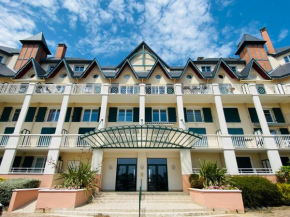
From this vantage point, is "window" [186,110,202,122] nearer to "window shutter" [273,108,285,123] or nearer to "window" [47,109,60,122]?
"window shutter" [273,108,285,123]

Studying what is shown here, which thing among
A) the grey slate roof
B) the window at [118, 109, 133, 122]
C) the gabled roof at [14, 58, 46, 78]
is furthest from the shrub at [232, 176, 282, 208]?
the grey slate roof

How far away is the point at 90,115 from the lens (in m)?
17.0

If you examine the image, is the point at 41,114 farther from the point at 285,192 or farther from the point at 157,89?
the point at 285,192

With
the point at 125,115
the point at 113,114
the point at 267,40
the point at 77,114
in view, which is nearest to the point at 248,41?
the point at 267,40

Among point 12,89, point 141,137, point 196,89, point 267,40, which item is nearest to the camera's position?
point 141,137

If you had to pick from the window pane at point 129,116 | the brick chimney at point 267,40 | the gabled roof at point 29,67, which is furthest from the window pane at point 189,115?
the gabled roof at point 29,67

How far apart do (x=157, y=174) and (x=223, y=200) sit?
22.3 feet

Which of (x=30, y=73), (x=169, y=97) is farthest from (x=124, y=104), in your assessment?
(x=30, y=73)

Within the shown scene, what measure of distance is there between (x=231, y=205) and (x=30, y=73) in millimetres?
22613

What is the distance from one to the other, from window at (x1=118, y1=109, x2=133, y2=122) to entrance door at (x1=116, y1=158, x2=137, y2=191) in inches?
155

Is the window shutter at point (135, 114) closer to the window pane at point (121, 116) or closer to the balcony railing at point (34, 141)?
the window pane at point (121, 116)

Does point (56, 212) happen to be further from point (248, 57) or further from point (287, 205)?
point (248, 57)

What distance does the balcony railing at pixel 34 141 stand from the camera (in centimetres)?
1392

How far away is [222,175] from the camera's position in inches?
403
